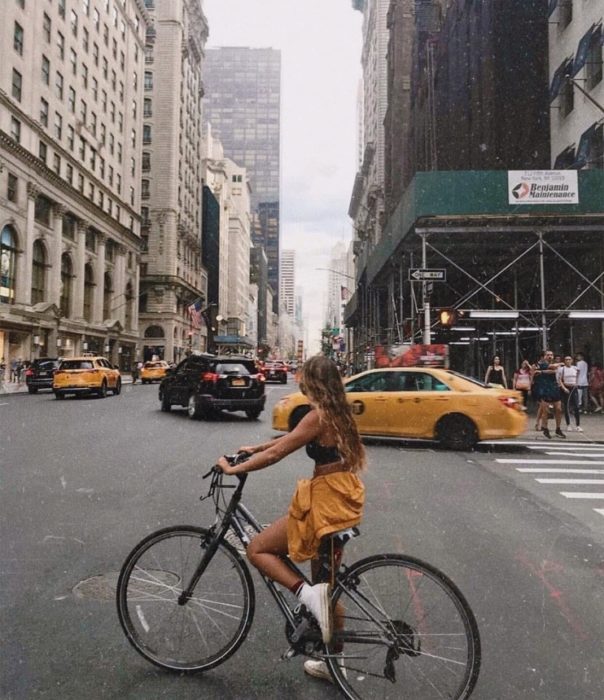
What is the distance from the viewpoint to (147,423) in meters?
15.3

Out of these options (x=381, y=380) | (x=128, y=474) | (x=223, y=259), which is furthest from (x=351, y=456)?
(x=223, y=259)

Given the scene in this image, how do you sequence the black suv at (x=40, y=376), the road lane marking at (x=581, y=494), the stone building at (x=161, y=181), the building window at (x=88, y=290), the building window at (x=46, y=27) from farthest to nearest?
the stone building at (x=161, y=181) → the building window at (x=88, y=290) → the building window at (x=46, y=27) → the black suv at (x=40, y=376) → the road lane marking at (x=581, y=494)

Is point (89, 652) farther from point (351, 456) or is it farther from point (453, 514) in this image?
point (453, 514)

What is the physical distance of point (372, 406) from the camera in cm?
1201

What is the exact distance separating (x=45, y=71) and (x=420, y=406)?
47.2 metres

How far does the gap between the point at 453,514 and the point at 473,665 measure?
12.8ft

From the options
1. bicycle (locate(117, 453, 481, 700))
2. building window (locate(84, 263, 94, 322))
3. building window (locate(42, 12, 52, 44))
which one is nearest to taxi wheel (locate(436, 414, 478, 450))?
bicycle (locate(117, 453, 481, 700))

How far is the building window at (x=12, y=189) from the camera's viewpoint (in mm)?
41034

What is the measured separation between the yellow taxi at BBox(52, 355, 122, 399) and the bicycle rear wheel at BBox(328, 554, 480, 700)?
927 inches

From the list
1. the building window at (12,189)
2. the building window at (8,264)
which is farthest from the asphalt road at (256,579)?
the building window at (12,189)

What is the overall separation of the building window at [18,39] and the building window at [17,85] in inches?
63.7

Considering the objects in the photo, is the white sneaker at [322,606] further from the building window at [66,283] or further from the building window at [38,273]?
the building window at [66,283]

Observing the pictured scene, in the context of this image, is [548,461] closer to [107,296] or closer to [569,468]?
[569,468]

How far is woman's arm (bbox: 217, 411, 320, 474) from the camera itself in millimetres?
2961
